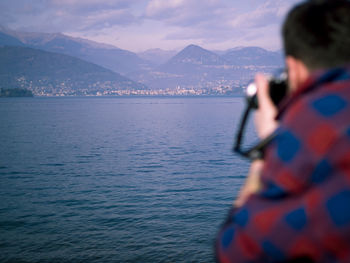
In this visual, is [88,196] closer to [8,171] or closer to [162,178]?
[162,178]

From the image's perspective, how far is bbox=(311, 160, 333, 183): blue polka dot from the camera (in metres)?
1.12

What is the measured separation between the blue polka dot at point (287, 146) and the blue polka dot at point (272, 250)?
30 cm

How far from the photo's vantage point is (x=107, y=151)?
41594 millimetres

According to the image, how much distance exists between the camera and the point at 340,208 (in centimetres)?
108

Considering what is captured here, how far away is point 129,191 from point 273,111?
927 inches

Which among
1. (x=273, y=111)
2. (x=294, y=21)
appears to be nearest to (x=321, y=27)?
(x=294, y=21)

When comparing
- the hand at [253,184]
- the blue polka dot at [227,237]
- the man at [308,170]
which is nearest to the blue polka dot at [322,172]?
the man at [308,170]

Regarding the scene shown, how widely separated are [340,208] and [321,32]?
0.68 metres

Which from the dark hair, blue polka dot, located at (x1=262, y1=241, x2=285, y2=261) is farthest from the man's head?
blue polka dot, located at (x1=262, y1=241, x2=285, y2=261)

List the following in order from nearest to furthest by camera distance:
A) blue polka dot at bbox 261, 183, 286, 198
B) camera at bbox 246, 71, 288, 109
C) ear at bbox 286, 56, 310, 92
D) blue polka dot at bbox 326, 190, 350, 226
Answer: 1. blue polka dot at bbox 326, 190, 350, 226
2. blue polka dot at bbox 261, 183, 286, 198
3. ear at bbox 286, 56, 310, 92
4. camera at bbox 246, 71, 288, 109

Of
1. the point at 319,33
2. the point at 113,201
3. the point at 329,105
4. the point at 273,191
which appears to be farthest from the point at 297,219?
the point at 113,201

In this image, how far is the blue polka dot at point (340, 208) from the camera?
107cm

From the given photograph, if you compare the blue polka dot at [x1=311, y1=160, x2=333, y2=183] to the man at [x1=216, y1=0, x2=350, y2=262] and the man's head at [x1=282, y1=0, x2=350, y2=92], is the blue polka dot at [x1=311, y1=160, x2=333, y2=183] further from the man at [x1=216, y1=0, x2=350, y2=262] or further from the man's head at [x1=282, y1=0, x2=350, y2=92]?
the man's head at [x1=282, y1=0, x2=350, y2=92]

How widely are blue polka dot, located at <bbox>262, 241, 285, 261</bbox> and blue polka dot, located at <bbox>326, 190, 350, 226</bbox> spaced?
0.23 metres
